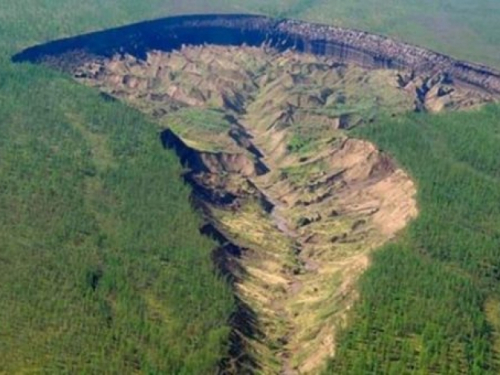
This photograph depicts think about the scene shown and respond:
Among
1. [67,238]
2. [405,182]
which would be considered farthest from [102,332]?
[405,182]

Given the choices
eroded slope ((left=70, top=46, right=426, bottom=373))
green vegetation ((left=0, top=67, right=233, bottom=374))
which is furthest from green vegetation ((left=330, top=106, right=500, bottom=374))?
green vegetation ((left=0, top=67, right=233, bottom=374))

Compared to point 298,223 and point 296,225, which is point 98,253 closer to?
point 296,225

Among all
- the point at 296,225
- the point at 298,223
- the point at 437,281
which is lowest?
the point at 296,225

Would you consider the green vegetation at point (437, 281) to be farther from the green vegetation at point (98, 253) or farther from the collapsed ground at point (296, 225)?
the green vegetation at point (98, 253)

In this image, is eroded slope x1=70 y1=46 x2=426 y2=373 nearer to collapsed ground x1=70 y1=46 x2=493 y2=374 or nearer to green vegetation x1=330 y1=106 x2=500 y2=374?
collapsed ground x1=70 y1=46 x2=493 y2=374

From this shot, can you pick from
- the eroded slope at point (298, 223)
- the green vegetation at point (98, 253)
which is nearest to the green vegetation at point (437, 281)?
the eroded slope at point (298, 223)

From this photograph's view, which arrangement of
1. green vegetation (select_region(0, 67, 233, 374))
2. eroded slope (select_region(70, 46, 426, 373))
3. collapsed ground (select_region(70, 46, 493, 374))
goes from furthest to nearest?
eroded slope (select_region(70, 46, 426, 373)) < collapsed ground (select_region(70, 46, 493, 374)) < green vegetation (select_region(0, 67, 233, 374))

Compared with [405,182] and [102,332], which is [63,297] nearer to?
[102,332]

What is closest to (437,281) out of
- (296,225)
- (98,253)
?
(98,253)

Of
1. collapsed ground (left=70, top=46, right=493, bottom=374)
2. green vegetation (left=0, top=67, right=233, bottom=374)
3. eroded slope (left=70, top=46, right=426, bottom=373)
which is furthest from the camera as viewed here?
eroded slope (left=70, top=46, right=426, bottom=373)

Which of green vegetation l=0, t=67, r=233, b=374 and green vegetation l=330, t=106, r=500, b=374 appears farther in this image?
green vegetation l=330, t=106, r=500, b=374
